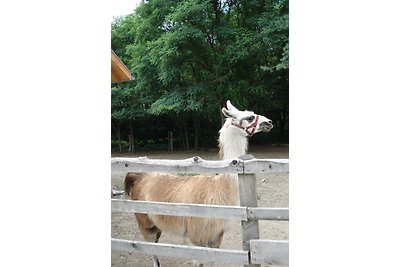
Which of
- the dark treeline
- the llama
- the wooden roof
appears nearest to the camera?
the llama

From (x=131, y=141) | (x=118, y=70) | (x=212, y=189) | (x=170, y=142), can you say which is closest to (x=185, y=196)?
(x=212, y=189)

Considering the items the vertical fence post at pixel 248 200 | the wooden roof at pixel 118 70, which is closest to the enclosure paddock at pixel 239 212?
the vertical fence post at pixel 248 200

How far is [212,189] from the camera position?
1.68 meters

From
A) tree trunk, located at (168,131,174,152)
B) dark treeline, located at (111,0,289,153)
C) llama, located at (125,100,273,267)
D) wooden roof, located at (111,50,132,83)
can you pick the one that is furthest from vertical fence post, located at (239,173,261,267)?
tree trunk, located at (168,131,174,152)

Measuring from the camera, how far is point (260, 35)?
346 centimetres

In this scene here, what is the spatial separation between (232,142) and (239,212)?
41cm

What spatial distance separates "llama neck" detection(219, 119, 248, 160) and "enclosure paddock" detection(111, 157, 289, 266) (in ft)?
0.87

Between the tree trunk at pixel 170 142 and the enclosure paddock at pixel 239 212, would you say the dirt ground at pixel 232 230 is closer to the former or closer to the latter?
the enclosure paddock at pixel 239 212

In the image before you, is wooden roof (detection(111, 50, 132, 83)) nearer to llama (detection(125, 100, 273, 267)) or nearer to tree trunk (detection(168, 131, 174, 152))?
llama (detection(125, 100, 273, 267))

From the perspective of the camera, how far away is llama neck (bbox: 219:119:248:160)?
172 cm

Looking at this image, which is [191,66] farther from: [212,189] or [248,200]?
[248,200]

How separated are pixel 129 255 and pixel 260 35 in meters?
2.28
